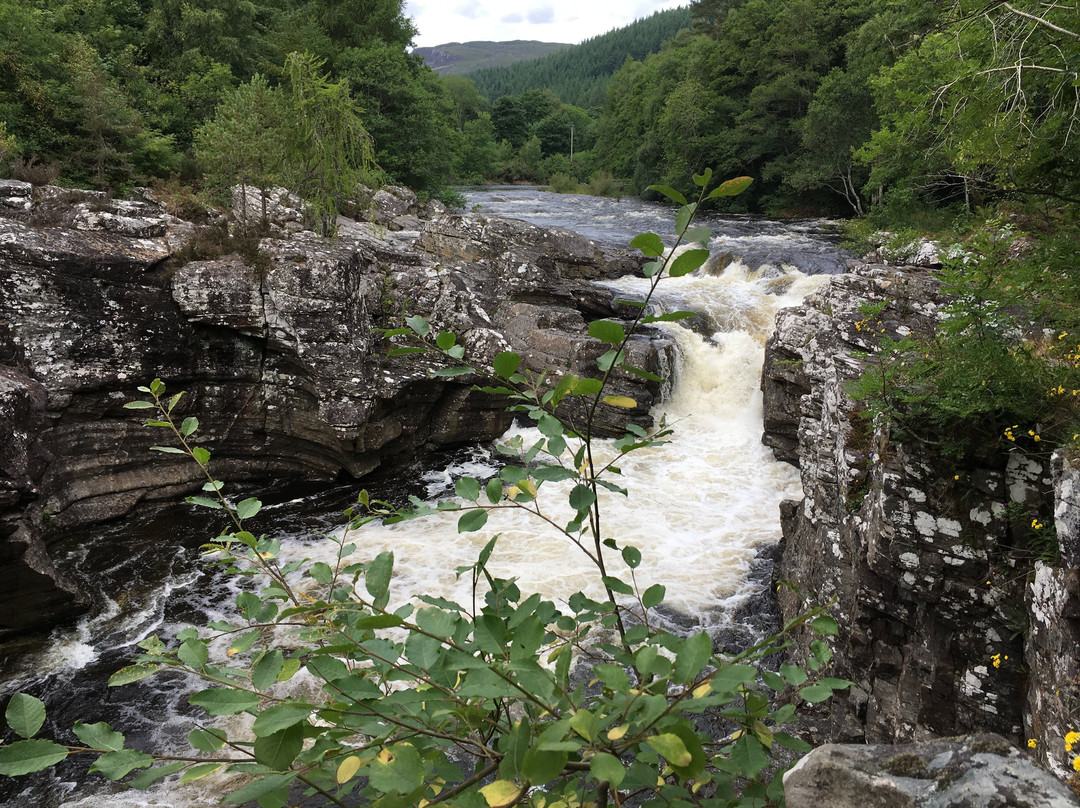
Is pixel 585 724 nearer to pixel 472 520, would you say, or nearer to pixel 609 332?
pixel 472 520

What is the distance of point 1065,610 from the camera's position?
9.87 ft

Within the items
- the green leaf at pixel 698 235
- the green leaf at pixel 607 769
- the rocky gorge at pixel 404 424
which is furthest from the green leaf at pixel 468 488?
Answer: the rocky gorge at pixel 404 424

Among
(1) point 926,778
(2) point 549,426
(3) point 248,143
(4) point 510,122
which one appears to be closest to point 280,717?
(2) point 549,426

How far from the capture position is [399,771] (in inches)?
39.6

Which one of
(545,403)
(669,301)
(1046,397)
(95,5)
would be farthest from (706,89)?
(545,403)

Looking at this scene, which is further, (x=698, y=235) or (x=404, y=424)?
(x=404, y=424)

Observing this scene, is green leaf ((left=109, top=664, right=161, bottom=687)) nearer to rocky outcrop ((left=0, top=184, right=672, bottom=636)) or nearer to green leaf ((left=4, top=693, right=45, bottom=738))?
green leaf ((left=4, top=693, right=45, bottom=738))

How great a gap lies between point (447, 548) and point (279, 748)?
24.8 feet

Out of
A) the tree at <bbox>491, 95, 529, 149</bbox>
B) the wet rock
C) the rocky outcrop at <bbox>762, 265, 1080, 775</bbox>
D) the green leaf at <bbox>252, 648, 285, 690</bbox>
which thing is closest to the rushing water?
the wet rock

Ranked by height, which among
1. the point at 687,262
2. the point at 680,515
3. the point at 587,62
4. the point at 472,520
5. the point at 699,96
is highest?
the point at 587,62

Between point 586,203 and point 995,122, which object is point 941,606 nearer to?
point 995,122

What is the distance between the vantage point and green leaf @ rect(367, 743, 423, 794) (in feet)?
3.18

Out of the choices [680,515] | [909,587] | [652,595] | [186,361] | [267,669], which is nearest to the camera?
[267,669]

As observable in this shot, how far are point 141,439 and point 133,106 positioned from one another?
1290 centimetres
